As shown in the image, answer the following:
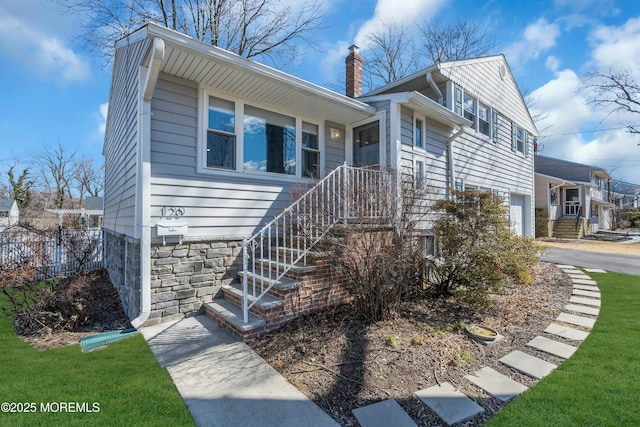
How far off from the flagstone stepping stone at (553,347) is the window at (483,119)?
26.3ft

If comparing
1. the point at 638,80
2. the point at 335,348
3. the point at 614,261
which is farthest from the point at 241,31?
the point at 638,80

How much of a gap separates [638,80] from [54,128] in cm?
4371

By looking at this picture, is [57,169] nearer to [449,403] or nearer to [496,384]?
[449,403]

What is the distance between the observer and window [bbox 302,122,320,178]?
21.3 ft

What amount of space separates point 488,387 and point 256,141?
515cm

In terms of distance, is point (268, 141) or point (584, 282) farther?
point (584, 282)

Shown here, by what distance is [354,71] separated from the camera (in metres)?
8.13

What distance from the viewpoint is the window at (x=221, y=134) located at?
5.16 m

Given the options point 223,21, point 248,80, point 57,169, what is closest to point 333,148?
point 248,80

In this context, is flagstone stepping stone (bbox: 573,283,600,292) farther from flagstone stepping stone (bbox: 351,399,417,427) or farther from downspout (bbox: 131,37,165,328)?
downspout (bbox: 131,37,165,328)

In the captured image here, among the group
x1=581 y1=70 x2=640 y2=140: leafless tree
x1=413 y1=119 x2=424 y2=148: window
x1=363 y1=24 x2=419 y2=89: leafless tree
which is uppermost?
x1=363 y1=24 x2=419 y2=89: leafless tree

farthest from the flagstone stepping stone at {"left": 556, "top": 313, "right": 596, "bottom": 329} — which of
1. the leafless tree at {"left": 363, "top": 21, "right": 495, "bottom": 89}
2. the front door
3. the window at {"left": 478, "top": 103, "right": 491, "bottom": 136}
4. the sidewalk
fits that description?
the front door

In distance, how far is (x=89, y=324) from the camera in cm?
487

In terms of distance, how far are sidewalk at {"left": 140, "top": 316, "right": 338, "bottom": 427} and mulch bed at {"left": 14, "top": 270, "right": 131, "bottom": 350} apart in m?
1.24
